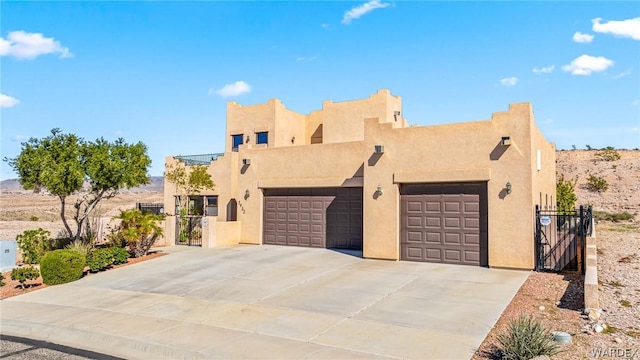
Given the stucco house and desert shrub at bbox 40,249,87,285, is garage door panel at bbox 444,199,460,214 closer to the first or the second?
the stucco house

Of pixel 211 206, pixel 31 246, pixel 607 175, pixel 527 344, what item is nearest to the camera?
pixel 527 344

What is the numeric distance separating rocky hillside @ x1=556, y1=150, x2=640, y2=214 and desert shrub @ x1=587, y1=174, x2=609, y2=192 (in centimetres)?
41

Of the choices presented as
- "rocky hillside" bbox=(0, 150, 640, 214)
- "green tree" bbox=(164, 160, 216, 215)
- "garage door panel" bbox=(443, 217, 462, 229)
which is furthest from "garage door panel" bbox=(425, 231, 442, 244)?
"rocky hillside" bbox=(0, 150, 640, 214)

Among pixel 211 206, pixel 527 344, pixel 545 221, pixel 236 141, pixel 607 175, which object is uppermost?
pixel 236 141

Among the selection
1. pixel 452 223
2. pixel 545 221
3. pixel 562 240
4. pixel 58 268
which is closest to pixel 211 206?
pixel 58 268

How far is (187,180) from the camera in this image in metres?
24.4

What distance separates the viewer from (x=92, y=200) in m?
19.0

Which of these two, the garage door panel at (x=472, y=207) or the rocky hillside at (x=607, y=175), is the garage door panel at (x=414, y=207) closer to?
the garage door panel at (x=472, y=207)

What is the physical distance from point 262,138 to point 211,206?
5375mm

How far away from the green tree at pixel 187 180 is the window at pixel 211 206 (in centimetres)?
74

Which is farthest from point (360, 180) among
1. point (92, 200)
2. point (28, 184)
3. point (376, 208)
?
point (28, 184)

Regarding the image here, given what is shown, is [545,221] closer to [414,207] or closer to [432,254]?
[432,254]

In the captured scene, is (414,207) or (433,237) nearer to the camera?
(433,237)

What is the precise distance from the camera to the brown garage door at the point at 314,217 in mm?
18469
